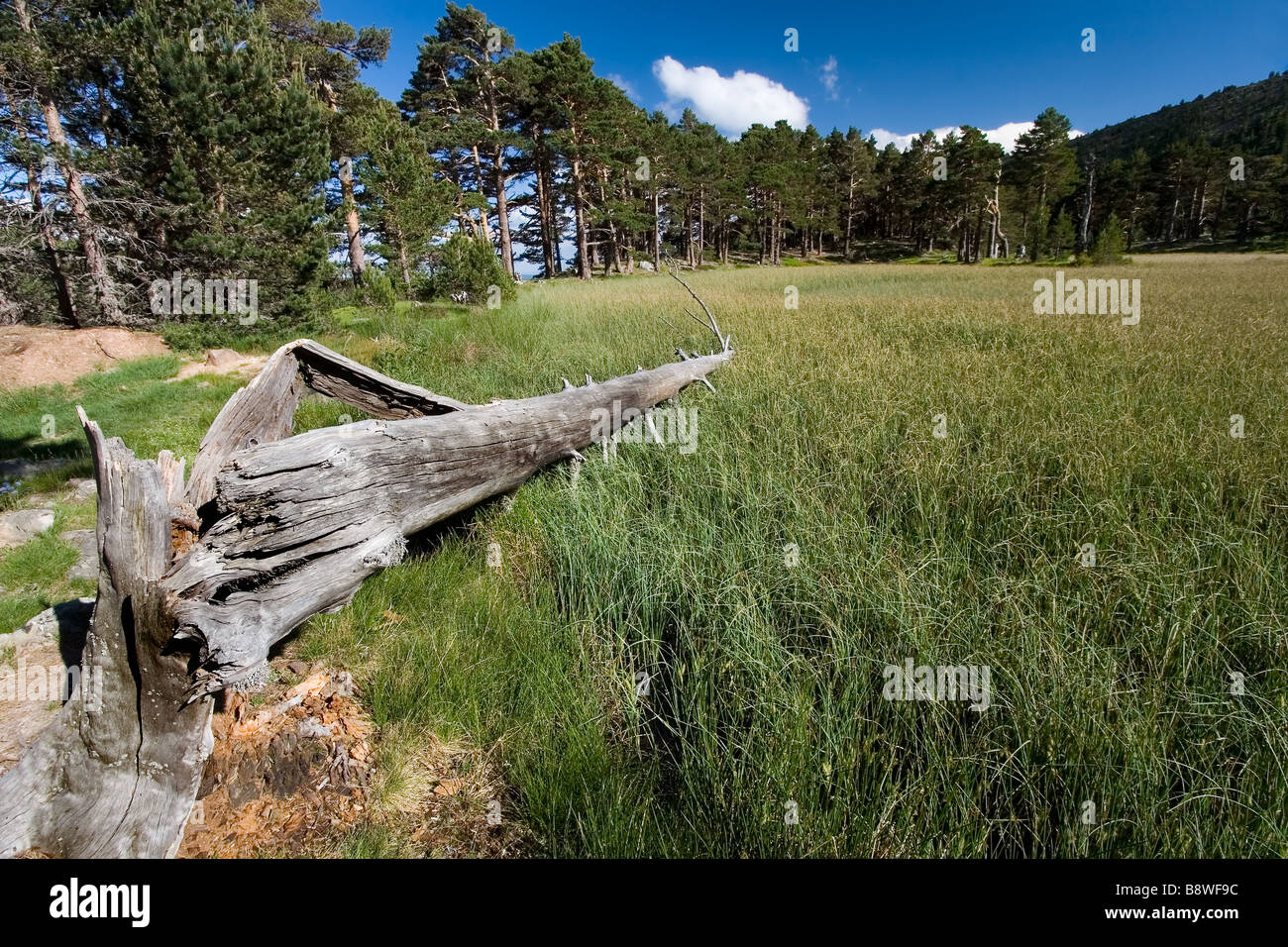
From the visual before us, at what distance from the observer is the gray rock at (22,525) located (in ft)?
12.3

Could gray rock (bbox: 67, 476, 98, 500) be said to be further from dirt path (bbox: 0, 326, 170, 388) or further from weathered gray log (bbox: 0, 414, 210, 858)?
dirt path (bbox: 0, 326, 170, 388)

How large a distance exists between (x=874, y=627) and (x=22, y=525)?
5.82 metres

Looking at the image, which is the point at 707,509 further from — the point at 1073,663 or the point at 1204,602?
the point at 1204,602

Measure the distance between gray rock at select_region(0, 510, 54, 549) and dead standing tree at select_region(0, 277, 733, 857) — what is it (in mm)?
2655

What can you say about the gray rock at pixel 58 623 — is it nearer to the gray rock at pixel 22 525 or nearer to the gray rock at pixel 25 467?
the gray rock at pixel 22 525

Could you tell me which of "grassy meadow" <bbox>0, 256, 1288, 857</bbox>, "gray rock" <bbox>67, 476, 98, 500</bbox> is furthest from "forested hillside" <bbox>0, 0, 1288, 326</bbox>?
"gray rock" <bbox>67, 476, 98, 500</bbox>

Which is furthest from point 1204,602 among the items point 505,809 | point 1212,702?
point 505,809

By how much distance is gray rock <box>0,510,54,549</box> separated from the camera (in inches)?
148

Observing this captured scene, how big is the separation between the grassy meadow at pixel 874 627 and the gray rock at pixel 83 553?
13cm

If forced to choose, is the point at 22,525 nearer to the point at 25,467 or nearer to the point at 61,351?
the point at 25,467

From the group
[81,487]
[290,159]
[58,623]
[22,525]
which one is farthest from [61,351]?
[58,623]

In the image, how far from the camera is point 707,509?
3385mm

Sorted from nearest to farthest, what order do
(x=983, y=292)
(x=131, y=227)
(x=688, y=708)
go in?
(x=688, y=708) → (x=131, y=227) → (x=983, y=292)

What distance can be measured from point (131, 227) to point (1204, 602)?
16.8m
